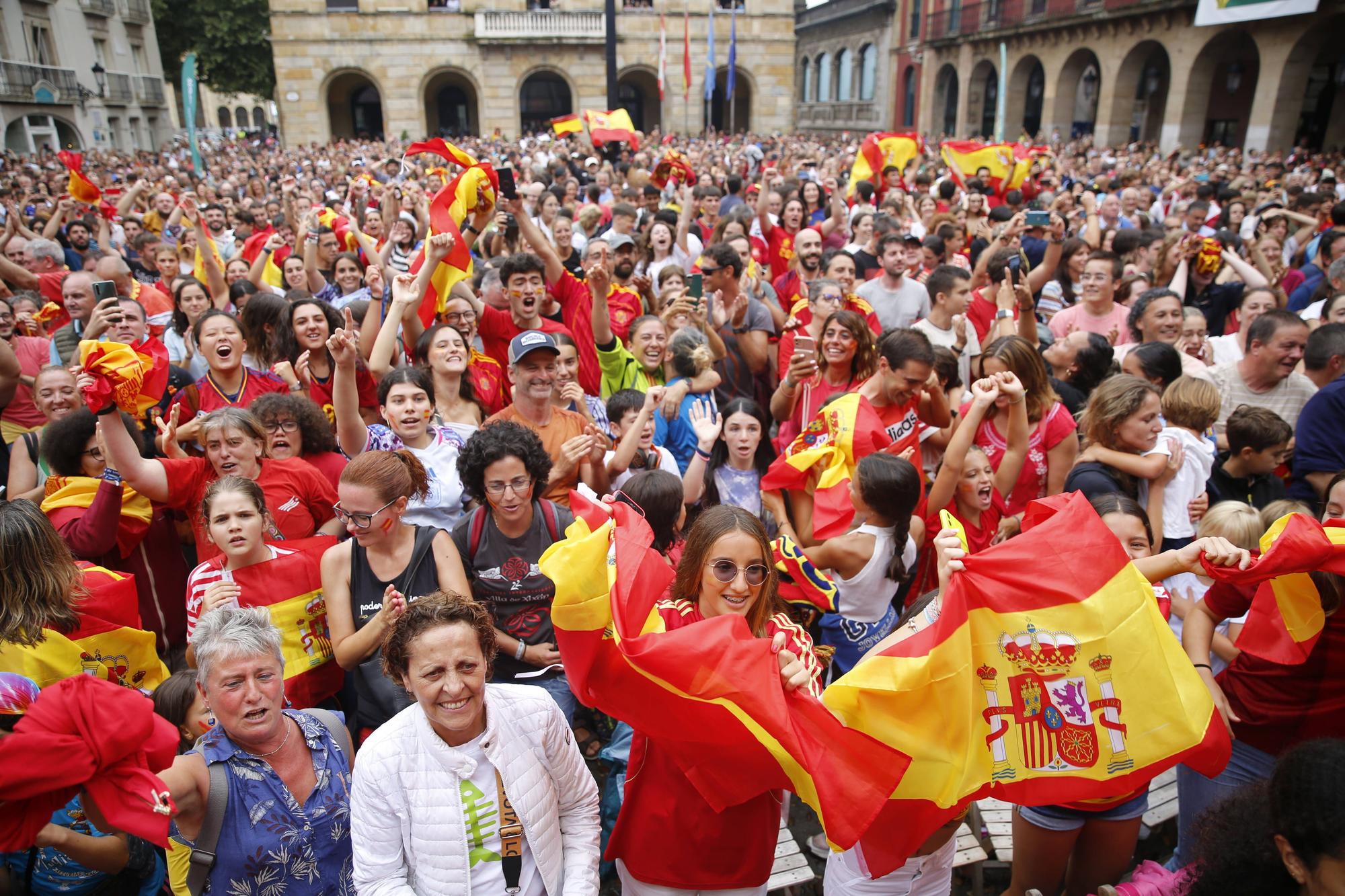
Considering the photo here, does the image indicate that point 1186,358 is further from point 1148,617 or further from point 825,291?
point 1148,617

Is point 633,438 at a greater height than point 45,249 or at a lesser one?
lesser

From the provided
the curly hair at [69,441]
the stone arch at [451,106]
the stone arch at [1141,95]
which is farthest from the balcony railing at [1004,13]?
the curly hair at [69,441]

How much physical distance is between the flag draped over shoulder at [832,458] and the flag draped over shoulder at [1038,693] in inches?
49.1

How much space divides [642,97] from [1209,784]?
46.2m

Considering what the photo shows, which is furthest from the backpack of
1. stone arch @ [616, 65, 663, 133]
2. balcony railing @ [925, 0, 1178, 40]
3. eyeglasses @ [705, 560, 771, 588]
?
stone arch @ [616, 65, 663, 133]

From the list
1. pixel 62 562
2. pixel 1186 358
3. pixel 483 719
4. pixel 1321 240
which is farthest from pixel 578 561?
pixel 1321 240

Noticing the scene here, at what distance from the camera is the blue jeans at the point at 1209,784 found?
8.52 feet

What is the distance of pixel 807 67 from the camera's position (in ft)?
176

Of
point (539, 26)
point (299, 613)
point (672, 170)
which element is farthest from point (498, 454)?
point (539, 26)

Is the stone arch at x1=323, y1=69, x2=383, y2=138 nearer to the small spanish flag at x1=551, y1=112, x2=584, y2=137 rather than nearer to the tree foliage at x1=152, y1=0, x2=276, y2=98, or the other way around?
the tree foliage at x1=152, y1=0, x2=276, y2=98

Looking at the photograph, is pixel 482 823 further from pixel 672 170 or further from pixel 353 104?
pixel 353 104

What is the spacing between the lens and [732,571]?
257cm

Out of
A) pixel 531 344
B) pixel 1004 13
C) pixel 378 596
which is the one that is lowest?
pixel 378 596

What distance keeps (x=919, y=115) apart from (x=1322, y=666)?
39.7 metres
